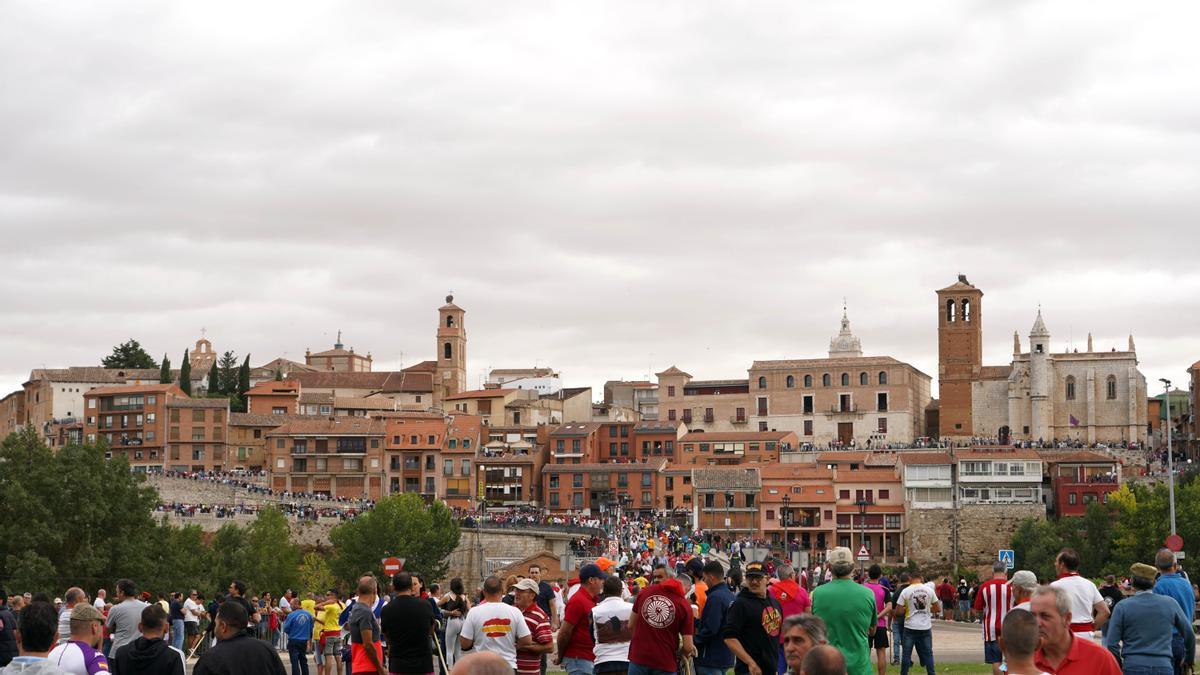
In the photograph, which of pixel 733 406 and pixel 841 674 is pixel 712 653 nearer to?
pixel 841 674

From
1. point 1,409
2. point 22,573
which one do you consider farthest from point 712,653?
point 1,409

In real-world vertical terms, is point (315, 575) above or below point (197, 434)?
below

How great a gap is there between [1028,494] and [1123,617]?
9037 centimetres

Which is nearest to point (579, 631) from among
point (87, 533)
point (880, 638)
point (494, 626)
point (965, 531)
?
point (494, 626)

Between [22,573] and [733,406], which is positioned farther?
[733,406]

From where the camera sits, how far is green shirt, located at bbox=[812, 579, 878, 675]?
11.5 metres

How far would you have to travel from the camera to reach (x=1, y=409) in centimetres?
15425

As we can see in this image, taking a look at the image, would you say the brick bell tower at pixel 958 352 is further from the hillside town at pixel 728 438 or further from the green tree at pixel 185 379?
the green tree at pixel 185 379

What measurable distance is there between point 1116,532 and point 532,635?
74.3m

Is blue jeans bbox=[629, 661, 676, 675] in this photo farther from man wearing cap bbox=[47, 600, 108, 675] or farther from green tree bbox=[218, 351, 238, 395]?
green tree bbox=[218, 351, 238, 395]

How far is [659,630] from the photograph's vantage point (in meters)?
12.6

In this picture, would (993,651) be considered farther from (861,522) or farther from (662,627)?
(861,522)

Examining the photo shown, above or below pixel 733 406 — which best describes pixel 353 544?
below

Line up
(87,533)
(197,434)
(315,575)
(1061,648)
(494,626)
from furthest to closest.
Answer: (197,434), (315,575), (87,533), (494,626), (1061,648)
